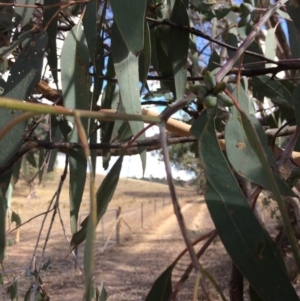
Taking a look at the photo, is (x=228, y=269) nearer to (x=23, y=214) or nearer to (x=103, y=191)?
(x=103, y=191)

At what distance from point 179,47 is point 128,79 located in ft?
0.79

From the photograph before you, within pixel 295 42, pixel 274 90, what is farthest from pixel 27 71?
pixel 295 42

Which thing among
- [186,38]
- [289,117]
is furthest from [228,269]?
[186,38]

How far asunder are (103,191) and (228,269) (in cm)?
364

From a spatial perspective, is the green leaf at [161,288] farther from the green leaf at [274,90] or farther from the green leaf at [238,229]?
the green leaf at [274,90]

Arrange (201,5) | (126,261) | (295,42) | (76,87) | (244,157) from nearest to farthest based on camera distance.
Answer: (244,157) → (76,87) → (201,5) → (295,42) → (126,261)

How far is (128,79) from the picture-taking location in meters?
0.93

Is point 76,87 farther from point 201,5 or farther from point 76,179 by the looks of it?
point 201,5

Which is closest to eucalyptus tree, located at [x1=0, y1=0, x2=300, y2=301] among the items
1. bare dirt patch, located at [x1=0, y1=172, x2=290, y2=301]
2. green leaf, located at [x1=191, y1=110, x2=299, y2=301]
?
green leaf, located at [x1=191, y1=110, x2=299, y2=301]

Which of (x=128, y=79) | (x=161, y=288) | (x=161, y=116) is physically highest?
(x=128, y=79)

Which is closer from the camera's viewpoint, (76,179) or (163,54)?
(76,179)

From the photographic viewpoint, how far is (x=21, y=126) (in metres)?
0.87

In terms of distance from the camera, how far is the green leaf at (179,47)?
1.08 metres

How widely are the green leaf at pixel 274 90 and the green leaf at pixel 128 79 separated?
496 millimetres
